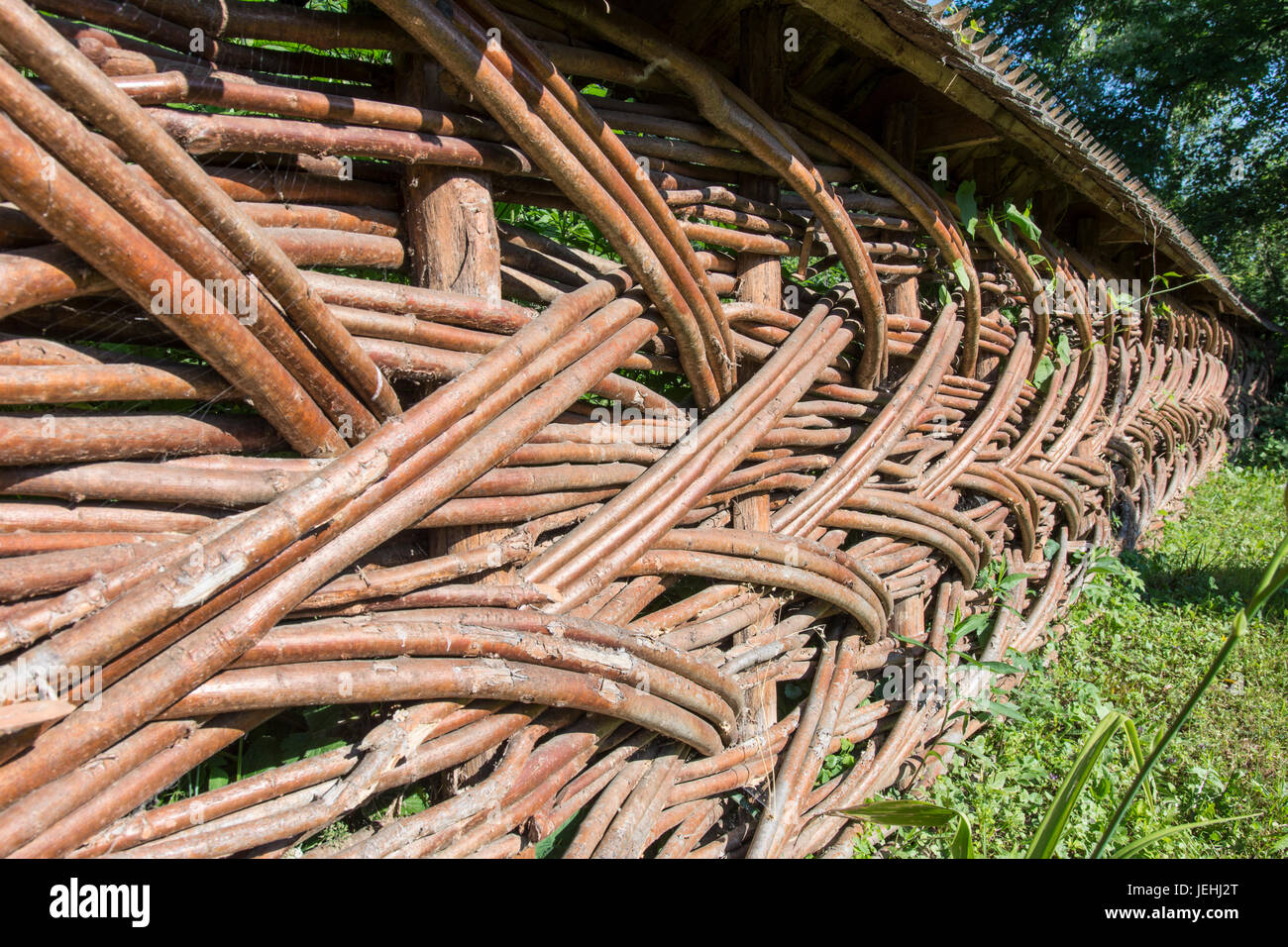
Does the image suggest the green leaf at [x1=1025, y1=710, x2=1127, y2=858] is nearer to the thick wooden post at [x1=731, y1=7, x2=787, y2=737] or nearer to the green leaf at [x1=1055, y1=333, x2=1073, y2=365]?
the thick wooden post at [x1=731, y1=7, x2=787, y2=737]

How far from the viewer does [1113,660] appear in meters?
4.17

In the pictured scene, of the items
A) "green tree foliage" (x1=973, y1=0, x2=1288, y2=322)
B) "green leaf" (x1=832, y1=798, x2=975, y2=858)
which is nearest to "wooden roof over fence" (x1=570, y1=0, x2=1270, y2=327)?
"green leaf" (x1=832, y1=798, x2=975, y2=858)

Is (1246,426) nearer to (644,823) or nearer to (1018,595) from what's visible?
(1018,595)

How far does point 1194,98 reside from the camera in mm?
13758

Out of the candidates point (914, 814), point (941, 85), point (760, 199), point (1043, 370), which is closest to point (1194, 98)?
point (1043, 370)

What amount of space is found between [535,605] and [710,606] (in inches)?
27.5

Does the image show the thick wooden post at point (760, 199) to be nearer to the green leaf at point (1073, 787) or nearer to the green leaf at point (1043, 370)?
the green leaf at point (1073, 787)

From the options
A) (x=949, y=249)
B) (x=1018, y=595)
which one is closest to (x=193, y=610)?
(x=949, y=249)

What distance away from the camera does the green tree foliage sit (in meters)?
12.6

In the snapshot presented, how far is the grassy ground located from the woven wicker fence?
417 mm

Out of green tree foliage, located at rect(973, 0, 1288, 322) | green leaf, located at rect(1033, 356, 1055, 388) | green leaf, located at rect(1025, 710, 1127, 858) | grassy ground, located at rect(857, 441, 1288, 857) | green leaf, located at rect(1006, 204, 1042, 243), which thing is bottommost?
grassy ground, located at rect(857, 441, 1288, 857)

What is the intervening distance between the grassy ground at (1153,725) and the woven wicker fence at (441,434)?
16.4 inches

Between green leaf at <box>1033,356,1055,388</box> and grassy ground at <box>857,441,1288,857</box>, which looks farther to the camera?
green leaf at <box>1033,356,1055,388</box>

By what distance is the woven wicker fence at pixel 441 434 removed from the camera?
4.12ft
